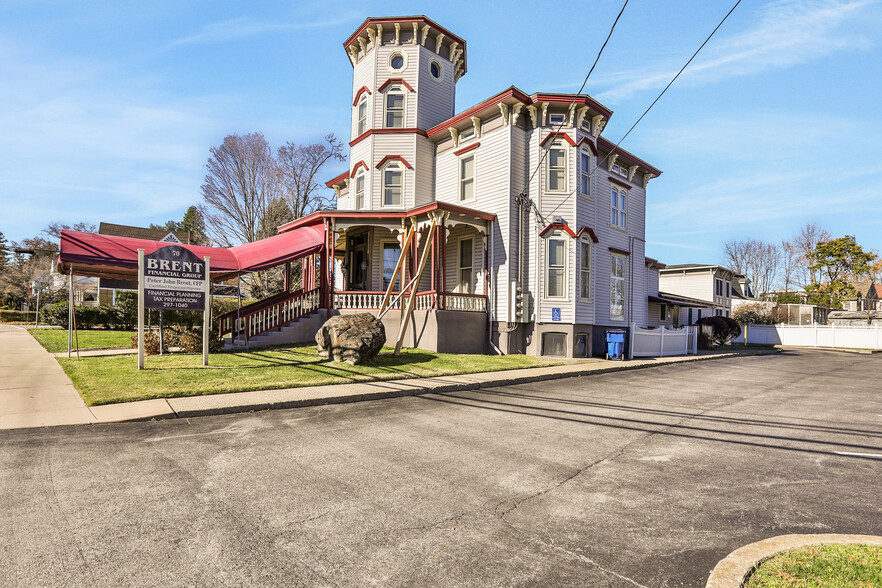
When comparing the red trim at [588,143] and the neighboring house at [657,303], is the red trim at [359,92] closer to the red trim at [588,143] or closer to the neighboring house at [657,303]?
the red trim at [588,143]

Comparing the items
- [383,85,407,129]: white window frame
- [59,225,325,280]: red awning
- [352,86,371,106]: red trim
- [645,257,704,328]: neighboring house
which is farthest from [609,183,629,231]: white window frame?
[59,225,325,280]: red awning

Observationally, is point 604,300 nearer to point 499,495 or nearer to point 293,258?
point 293,258

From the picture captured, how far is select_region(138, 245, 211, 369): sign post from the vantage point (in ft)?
36.6

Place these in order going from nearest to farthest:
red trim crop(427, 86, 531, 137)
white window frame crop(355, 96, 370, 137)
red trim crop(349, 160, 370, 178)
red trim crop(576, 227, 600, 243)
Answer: red trim crop(427, 86, 531, 137), red trim crop(576, 227, 600, 243), red trim crop(349, 160, 370, 178), white window frame crop(355, 96, 370, 137)

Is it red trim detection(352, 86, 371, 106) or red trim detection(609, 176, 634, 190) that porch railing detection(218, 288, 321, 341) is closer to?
red trim detection(352, 86, 371, 106)

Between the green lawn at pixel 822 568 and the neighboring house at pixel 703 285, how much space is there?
1549 inches

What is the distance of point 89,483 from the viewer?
464cm

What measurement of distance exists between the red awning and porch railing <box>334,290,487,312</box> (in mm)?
2209

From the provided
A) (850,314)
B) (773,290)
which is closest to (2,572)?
(850,314)

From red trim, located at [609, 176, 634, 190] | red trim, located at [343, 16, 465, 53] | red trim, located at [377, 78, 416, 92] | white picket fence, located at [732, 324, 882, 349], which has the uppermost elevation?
red trim, located at [343, 16, 465, 53]

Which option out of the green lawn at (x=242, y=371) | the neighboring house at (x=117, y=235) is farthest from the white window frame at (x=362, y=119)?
the neighboring house at (x=117, y=235)

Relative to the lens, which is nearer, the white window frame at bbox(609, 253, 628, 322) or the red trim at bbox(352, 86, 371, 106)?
the white window frame at bbox(609, 253, 628, 322)

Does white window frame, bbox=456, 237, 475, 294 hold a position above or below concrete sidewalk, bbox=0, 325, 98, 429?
above

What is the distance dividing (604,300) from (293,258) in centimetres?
1266
